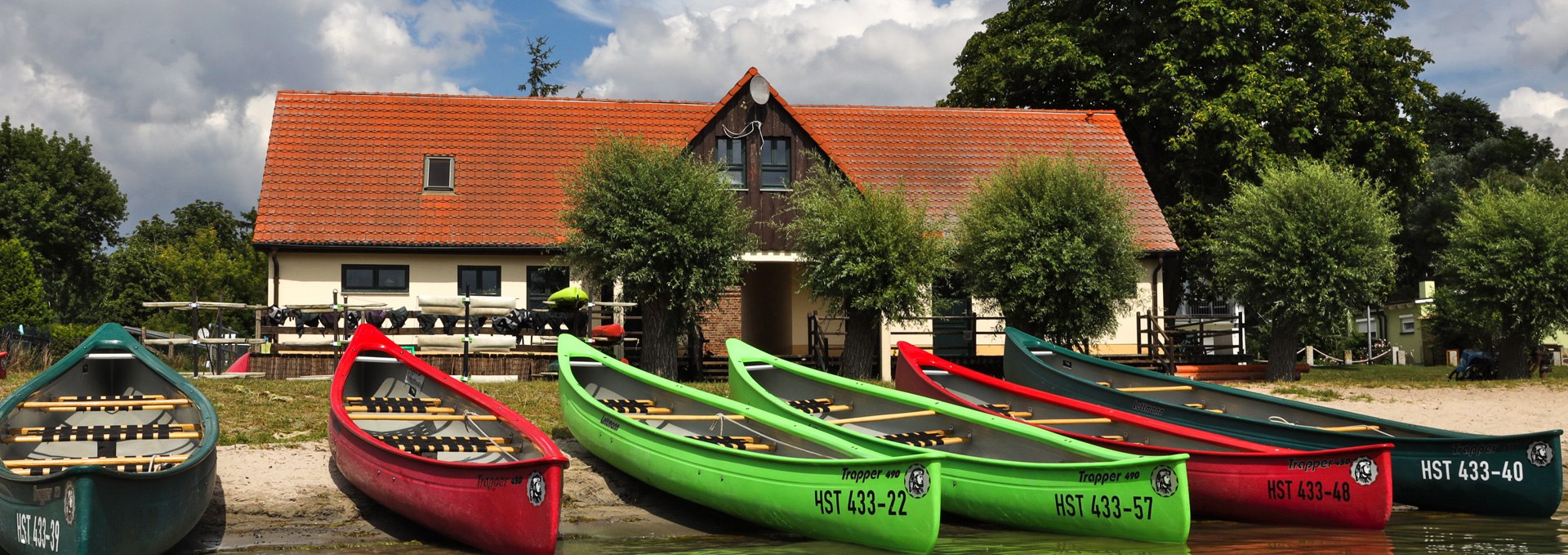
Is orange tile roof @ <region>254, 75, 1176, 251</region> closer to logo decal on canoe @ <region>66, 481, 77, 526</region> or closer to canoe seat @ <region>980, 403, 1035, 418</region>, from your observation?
canoe seat @ <region>980, 403, 1035, 418</region>

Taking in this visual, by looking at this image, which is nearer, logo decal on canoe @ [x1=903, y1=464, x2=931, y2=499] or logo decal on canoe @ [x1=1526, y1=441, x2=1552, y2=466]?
logo decal on canoe @ [x1=903, y1=464, x2=931, y2=499]

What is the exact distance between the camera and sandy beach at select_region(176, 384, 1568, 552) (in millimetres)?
12000

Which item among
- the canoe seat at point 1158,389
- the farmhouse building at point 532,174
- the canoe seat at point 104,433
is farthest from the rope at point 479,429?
the farmhouse building at point 532,174

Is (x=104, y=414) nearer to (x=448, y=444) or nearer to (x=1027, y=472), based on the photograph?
(x=448, y=444)

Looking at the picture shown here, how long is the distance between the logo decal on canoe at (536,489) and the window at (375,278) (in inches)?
633

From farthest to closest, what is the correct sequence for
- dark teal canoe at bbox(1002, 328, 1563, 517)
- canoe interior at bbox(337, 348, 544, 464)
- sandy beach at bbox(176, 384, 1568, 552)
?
dark teal canoe at bbox(1002, 328, 1563, 517), canoe interior at bbox(337, 348, 544, 464), sandy beach at bbox(176, 384, 1568, 552)

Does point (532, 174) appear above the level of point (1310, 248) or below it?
above

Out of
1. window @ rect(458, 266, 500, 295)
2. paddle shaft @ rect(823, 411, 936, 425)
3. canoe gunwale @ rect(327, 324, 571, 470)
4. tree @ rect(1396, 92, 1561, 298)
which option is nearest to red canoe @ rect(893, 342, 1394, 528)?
paddle shaft @ rect(823, 411, 936, 425)

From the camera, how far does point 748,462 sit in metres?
11.9

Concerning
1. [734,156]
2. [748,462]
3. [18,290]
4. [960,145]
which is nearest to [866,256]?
[734,156]

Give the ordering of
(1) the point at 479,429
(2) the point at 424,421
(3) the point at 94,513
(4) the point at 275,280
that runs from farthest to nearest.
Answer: (4) the point at 275,280, (2) the point at 424,421, (1) the point at 479,429, (3) the point at 94,513

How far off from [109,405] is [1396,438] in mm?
13265

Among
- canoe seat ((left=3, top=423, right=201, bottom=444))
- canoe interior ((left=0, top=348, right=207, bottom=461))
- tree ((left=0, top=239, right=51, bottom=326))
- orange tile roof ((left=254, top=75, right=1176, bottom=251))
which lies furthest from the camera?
tree ((left=0, top=239, right=51, bottom=326))

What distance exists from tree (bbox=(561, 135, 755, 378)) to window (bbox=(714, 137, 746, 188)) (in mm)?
3790
